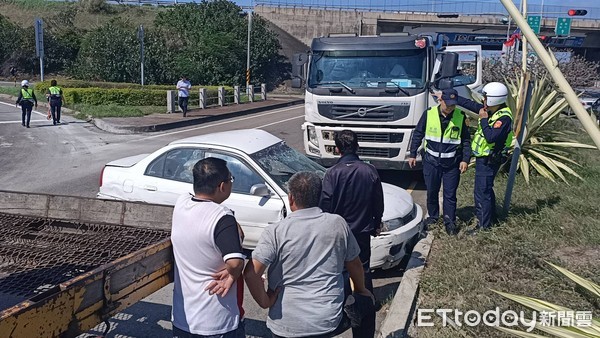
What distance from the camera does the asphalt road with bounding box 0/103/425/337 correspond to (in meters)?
4.90

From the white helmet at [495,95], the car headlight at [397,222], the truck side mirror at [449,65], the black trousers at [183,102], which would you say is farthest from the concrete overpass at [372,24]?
the car headlight at [397,222]

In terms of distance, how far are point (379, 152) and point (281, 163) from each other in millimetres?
3675

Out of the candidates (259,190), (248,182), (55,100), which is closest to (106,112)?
(55,100)

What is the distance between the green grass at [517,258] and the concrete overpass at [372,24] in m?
41.6

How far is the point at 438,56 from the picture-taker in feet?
32.8

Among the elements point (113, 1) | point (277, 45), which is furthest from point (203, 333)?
point (113, 1)

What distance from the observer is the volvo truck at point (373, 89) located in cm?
947

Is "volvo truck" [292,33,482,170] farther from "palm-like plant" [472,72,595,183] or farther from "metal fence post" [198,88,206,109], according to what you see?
"metal fence post" [198,88,206,109]

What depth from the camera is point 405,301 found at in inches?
189

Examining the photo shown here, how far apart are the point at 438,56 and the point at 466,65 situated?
6685 millimetres

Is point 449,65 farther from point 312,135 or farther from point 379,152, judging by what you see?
point 312,135

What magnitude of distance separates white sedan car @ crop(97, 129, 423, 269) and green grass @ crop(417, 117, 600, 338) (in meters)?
0.51

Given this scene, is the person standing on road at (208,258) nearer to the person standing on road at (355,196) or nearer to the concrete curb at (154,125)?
the person standing on road at (355,196)

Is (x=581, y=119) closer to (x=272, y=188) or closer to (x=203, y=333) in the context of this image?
(x=203, y=333)
